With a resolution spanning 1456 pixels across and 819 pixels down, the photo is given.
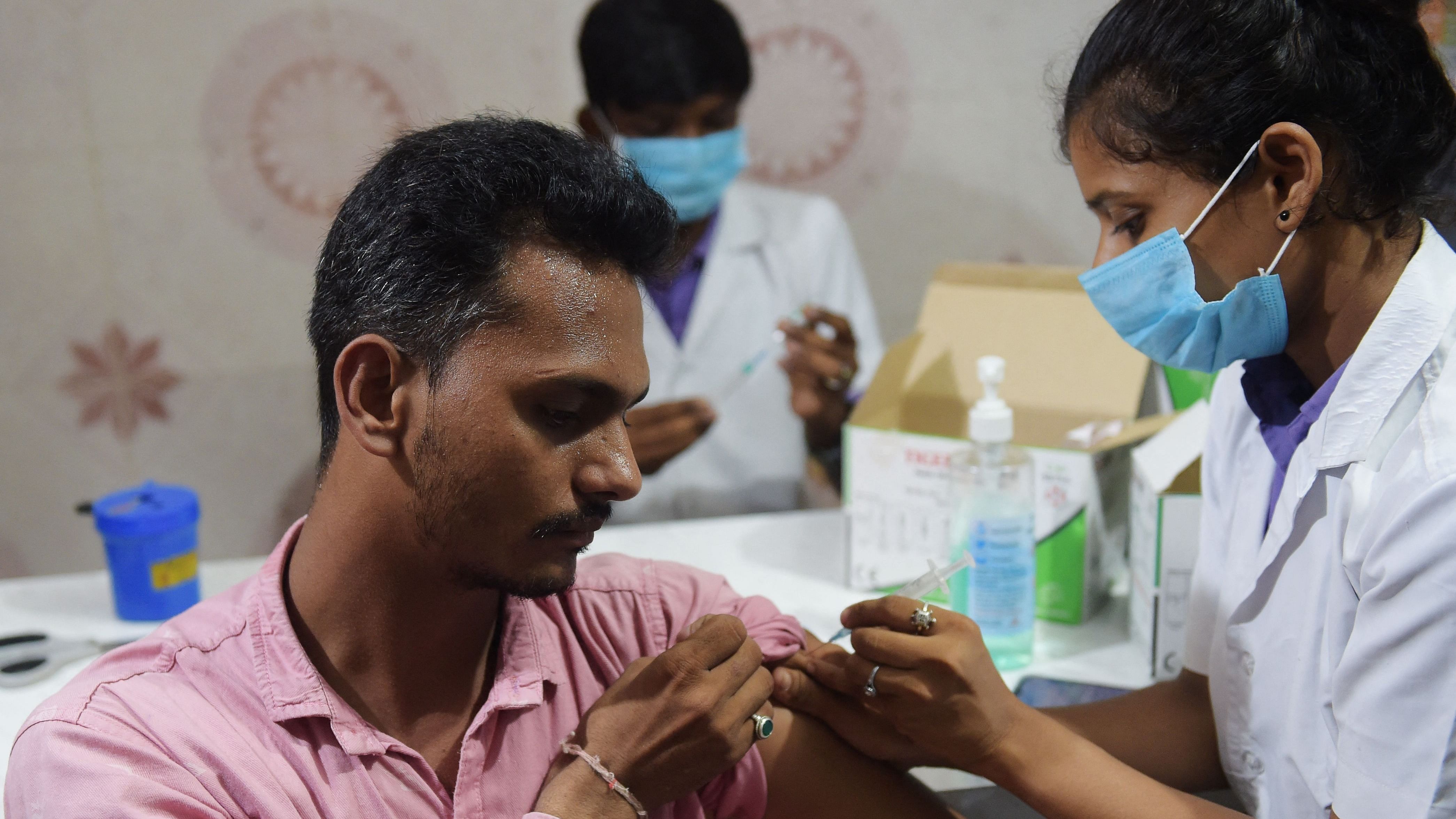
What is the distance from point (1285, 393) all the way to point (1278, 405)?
0.05ft

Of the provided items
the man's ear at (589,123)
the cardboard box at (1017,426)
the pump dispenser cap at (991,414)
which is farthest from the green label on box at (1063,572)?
the man's ear at (589,123)

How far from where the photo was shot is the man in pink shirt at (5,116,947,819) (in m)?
0.98

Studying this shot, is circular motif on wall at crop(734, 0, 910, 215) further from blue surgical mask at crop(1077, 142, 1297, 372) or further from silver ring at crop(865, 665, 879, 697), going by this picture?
silver ring at crop(865, 665, 879, 697)

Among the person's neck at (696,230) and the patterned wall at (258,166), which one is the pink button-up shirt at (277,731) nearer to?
the person's neck at (696,230)

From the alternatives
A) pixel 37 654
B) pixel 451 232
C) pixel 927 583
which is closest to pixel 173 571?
pixel 37 654

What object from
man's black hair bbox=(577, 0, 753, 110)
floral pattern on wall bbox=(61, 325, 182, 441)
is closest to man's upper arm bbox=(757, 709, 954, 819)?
man's black hair bbox=(577, 0, 753, 110)

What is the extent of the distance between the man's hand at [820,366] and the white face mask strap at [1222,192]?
54.0 inches

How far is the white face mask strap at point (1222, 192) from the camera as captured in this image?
1.13 meters

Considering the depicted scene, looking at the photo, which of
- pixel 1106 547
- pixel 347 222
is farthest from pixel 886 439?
pixel 347 222

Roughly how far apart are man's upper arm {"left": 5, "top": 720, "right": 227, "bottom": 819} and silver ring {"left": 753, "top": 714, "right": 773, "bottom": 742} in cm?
51

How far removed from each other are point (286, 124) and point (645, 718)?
2439 millimetres

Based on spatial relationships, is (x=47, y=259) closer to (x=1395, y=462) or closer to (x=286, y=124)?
(x=286, y=124)

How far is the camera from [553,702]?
1.17 m

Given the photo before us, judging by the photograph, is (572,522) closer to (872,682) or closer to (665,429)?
(872,682)
